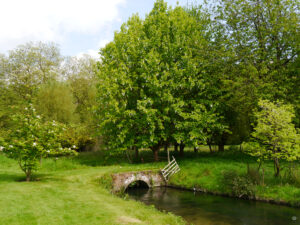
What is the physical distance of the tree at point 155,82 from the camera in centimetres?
2984

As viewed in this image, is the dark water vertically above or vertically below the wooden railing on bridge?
below

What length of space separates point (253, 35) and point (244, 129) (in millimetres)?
Result: 12661

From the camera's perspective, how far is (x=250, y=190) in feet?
71.6

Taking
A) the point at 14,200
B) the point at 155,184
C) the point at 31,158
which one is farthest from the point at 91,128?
the point at 14,200

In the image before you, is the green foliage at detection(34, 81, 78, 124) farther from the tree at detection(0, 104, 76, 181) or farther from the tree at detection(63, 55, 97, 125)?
the tree at detection(0, 104, 76, 181)

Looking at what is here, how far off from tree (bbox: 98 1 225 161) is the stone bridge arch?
3838 mm

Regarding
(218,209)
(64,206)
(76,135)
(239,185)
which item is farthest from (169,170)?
(76,135)

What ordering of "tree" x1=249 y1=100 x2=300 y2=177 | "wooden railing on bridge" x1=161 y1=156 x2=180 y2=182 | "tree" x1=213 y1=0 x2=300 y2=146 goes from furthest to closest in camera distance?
"tree" x1=213 y1=0 x2=300 y2=146 < "wooden railing on bridge" x1=161 y1=156 x2=180 y2=182 < "tree" x1=249 y1=100 x2=300 y2=177

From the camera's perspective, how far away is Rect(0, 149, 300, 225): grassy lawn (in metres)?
13.1

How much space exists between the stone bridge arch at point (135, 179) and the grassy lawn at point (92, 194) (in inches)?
41.7

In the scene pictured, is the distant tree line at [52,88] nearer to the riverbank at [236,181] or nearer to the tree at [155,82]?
the tree at [155,82]

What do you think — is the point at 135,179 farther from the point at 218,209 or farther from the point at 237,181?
the point at 237,181

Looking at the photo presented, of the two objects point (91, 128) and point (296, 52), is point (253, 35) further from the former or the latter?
point (91, 128)

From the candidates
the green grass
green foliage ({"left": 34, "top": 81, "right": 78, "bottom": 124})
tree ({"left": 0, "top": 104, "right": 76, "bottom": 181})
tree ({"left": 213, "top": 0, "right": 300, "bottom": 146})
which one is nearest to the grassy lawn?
the green grass
